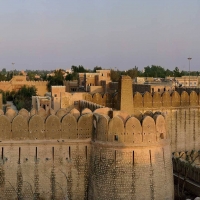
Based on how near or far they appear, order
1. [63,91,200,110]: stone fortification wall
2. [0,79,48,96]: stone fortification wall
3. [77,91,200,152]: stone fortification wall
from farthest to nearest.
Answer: [0,79,48,96]: stone fortification wall, [77,91,200,152]: stone fortification wall, [63,91,200,110]: stone fortification wall

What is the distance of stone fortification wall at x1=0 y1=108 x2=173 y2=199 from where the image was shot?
37.9ft

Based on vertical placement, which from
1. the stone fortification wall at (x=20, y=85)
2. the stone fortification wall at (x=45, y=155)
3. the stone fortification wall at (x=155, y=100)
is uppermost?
the stone fortification wall at (x=20, y=85)

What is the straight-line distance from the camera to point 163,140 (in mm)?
11875

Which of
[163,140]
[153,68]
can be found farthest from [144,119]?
[153,68]

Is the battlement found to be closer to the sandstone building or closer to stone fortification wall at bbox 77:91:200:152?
the sandstone building

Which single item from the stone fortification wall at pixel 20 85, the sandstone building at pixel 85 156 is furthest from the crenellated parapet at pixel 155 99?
the stone fortification wall at pixel 20 85

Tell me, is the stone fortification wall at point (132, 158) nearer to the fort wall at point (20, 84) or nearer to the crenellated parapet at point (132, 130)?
the crenellated parapet at point (132, 130)

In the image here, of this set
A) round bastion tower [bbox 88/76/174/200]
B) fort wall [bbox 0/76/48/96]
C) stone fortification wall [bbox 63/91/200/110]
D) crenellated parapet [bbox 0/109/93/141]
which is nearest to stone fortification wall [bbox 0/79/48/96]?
fort wall [bbox 0/76/48/96]

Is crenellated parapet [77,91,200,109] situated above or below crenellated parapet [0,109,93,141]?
above

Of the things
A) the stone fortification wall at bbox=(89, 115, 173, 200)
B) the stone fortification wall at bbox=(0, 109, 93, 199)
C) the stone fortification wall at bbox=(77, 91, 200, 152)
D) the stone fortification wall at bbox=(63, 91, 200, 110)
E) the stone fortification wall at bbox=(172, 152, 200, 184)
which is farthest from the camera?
the stone fortification wall at bbox=(77, 91, 200, 152)

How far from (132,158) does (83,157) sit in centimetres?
180

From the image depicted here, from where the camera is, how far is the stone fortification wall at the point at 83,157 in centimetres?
1155

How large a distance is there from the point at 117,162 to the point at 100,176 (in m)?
0.75

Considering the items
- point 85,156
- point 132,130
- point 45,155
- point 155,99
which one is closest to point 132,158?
point 132,130
